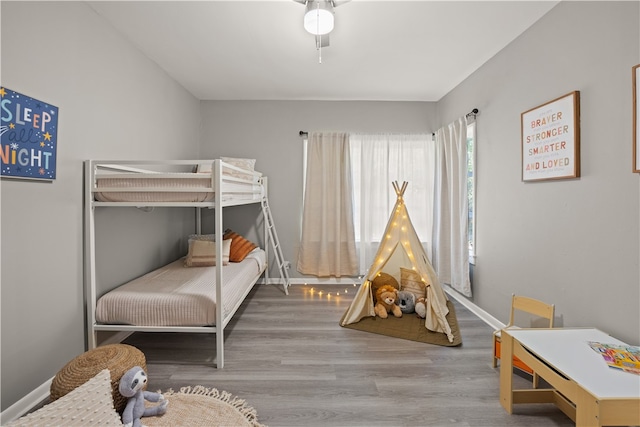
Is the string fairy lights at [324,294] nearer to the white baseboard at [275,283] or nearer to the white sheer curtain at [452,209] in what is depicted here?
the white baseboard at [275,283]

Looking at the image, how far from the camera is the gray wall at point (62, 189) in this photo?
183 centimetres

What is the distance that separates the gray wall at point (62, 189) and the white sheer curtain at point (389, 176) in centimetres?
275

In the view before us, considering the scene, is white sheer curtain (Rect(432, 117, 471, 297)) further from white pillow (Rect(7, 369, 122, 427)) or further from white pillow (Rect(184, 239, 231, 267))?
white pillow (Rect(7, 369, 122, 427))

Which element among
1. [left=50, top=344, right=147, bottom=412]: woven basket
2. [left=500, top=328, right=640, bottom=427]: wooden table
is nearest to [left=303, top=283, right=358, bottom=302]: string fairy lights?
[left=500, top=328, right=640, bottom=427]: wooden table

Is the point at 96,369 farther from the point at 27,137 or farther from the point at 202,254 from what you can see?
the point at 202,254

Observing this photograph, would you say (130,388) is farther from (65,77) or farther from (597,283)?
(597,283)

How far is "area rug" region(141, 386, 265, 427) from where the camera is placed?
179cm

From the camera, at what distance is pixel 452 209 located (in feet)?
13.0

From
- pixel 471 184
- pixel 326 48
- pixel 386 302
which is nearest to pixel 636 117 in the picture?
pixel 471 184

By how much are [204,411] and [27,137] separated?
1848mm

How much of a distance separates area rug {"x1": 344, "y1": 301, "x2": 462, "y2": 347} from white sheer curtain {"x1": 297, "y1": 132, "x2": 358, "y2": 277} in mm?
1414

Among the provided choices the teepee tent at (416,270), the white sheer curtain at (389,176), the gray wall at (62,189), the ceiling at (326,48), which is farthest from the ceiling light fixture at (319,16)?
the white sheer curtain at (389,176)

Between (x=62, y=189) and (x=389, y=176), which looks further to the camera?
(x=389, y=176)

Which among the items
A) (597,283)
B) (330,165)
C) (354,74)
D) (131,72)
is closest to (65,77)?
(131,72)
